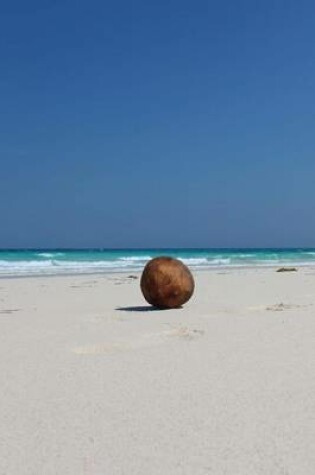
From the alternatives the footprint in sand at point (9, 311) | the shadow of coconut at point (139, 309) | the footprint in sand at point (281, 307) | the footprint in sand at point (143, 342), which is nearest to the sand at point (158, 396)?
the footprint in sand at point (143, 342)

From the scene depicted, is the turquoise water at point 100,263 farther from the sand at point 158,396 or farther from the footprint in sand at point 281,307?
the sand at point 158,396

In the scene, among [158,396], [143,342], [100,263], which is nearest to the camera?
[158,396]

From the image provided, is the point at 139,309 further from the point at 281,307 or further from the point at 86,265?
the point at 86,265

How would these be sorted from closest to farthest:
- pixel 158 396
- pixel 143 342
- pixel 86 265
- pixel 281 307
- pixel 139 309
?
pixel 158 396 → pixel 143 342 → pixel 281 307 → pixel 139 309 → pixel 86 265

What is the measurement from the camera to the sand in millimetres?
2252

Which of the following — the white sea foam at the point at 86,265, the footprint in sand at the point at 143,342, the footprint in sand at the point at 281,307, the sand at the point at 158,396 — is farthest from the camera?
the white sea foam at the point at 86,265

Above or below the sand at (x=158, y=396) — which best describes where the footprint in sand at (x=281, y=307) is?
above

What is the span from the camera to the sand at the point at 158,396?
2.25 meters

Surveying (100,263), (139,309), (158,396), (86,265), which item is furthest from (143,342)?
(100,263)

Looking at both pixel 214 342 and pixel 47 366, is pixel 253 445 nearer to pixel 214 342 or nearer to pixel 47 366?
pixel 47 366

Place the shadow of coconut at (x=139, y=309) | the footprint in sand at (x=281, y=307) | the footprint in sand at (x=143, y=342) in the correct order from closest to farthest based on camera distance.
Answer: the footprint in sand at (x=143, y=342) < the footprint in sand at (x=281, y=307) < the shadow of coconut at (x=139, y=309)

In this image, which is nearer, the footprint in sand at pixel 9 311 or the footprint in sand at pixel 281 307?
the footprint in sand at pixel 281 307

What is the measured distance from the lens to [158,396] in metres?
3.09

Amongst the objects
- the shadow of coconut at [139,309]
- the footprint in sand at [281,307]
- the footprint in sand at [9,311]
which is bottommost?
the footprint in sand at [9,311]
